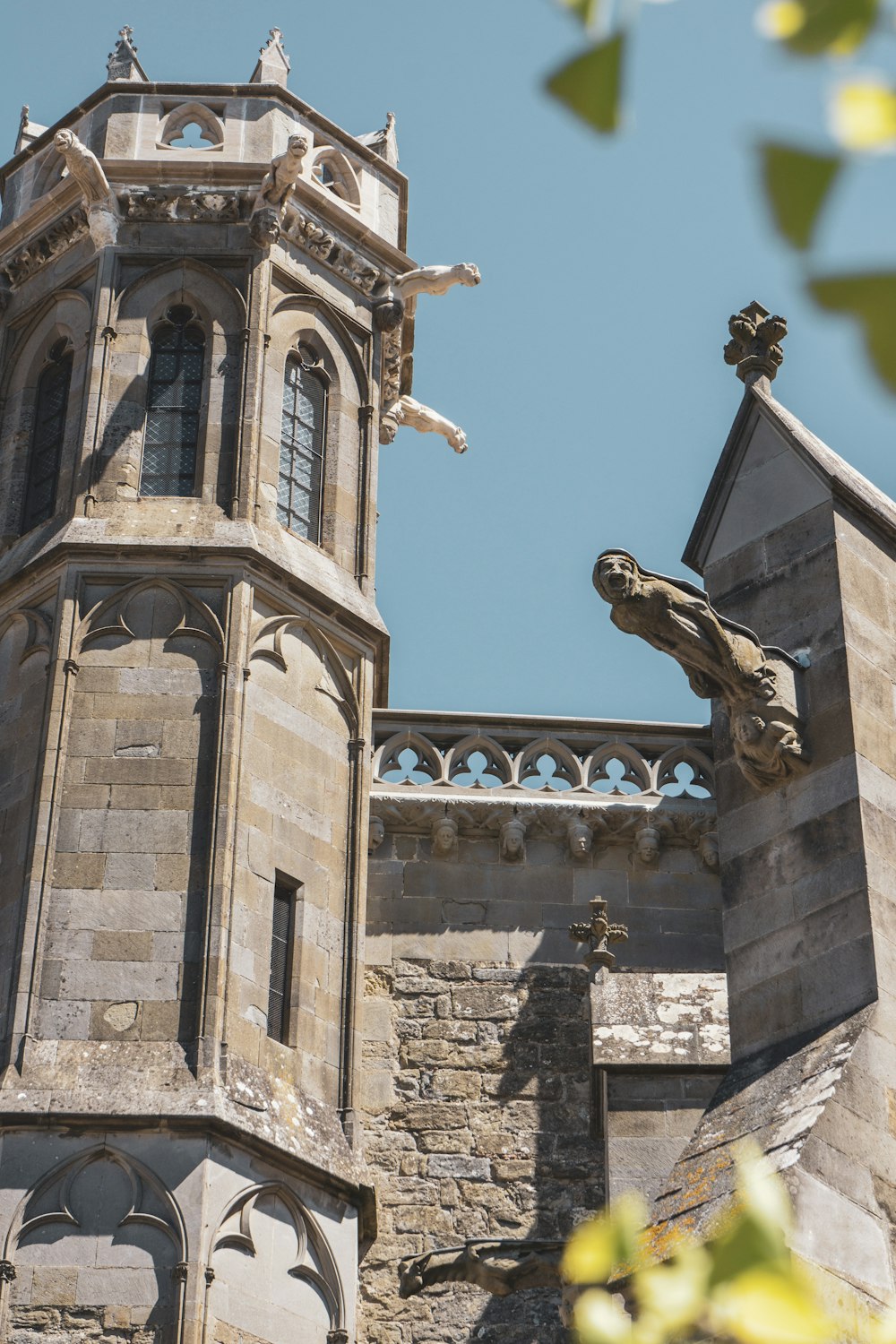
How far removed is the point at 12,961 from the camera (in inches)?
372

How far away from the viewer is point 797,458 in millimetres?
7559

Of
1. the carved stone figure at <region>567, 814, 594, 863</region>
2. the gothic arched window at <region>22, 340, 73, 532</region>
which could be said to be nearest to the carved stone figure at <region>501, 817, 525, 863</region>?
the carved stone figure at <region>567, 814, 594, 863</region>

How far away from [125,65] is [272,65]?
2.78 feet

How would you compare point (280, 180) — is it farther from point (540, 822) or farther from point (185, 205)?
point (540, 822)

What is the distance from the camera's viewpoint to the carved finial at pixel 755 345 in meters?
8.43

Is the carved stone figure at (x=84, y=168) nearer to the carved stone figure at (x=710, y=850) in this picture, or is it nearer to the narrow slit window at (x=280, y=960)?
the narrow slit window at (x=280, y=960)

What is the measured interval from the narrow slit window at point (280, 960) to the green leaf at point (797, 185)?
8233 millimetres

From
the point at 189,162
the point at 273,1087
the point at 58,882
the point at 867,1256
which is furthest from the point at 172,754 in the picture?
the point at 867,1256

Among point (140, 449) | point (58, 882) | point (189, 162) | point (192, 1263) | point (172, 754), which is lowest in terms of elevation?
point (192, 1263)

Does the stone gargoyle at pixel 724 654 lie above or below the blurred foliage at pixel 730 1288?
above

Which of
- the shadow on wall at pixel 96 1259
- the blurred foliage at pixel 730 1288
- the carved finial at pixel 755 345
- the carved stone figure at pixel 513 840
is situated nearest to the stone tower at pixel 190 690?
the shadow on wall at pixel 96 1259

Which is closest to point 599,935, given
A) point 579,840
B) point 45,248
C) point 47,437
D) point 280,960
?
point 579,840

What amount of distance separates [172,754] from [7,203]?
14.1ft

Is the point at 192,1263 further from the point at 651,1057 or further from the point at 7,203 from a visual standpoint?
the point at 7,203
